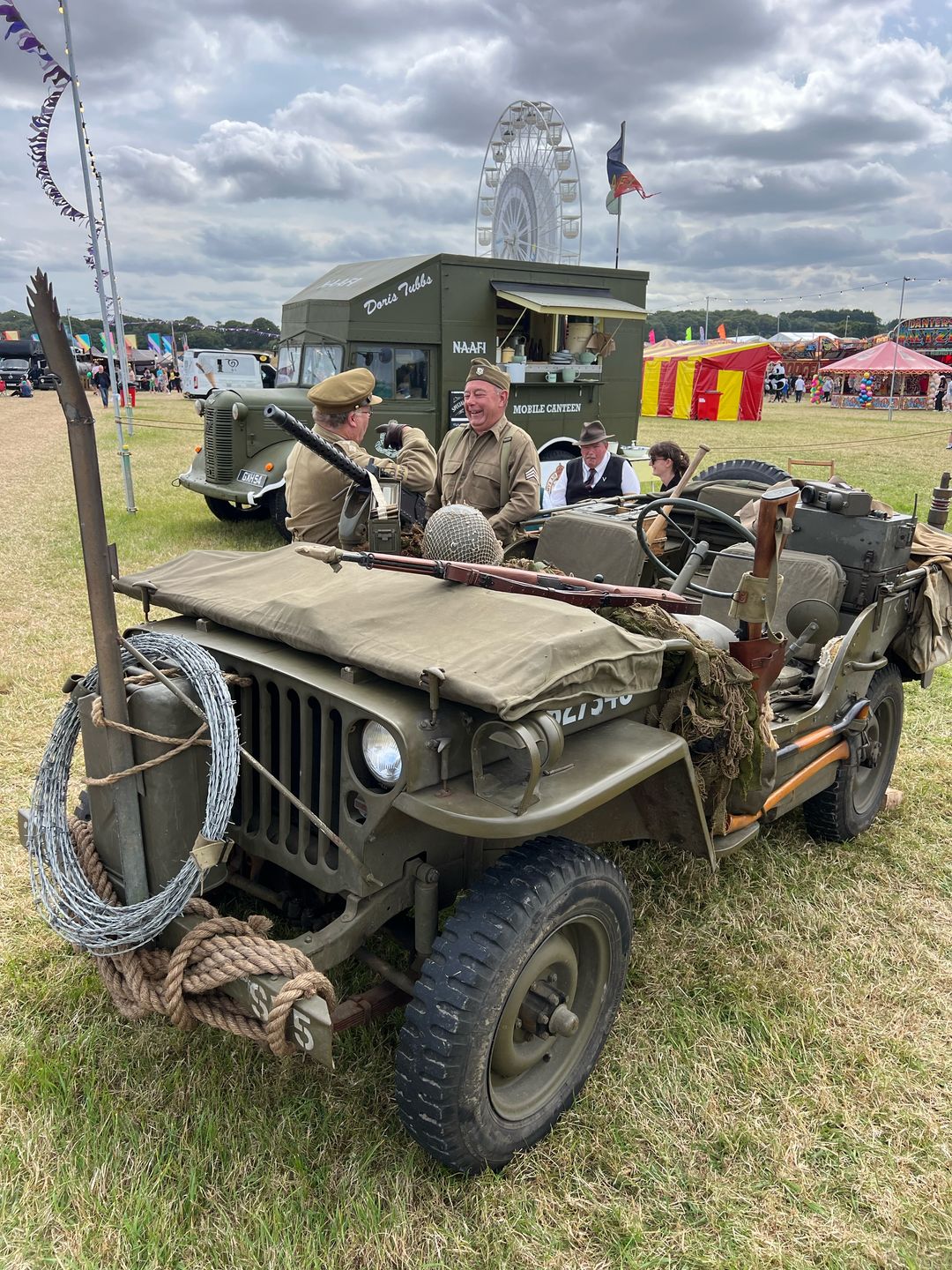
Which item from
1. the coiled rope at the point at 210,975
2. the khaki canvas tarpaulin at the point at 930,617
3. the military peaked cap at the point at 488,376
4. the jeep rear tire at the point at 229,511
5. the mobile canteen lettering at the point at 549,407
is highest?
the military peaked cap at the point at 488,376

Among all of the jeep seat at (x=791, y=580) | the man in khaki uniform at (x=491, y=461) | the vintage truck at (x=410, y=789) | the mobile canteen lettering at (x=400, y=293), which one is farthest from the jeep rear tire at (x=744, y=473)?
the mobile canteen lettering at (x=400, y=293)

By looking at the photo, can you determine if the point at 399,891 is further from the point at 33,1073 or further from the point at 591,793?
the point at 33,1073

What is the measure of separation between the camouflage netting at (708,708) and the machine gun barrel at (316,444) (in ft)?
3.72

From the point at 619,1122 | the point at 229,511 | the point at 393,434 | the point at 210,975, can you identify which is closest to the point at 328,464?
the point at 393,434

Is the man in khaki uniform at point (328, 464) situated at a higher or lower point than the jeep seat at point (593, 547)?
higher

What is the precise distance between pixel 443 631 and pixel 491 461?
3005 millimetres

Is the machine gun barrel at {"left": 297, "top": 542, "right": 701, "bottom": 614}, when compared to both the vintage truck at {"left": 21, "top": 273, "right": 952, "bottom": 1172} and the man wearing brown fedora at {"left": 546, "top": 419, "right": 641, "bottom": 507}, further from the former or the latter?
the man wearing brown fedora at {"left": 546, "top": 419, "right": 641, "bottom": 507}

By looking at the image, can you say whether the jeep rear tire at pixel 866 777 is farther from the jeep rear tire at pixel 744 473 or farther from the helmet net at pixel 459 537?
the helmet net at pixel 459 537

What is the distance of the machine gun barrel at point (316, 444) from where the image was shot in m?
2.80

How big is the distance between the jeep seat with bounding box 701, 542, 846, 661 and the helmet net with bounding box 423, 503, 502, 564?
1.39 meters

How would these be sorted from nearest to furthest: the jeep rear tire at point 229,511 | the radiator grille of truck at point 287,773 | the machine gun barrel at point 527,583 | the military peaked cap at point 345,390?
the radiator grille of truck at point 287,773
the machine gun barrel at point 527,583
the military peaked cap at point 345,390
the jeep rear tire at point 229,511

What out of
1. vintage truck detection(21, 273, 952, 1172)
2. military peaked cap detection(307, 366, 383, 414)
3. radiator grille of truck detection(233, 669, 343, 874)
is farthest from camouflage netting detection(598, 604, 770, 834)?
military peaked cap detection(307, 366, 383, 414)

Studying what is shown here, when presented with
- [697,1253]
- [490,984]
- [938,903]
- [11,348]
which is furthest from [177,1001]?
[11,348]

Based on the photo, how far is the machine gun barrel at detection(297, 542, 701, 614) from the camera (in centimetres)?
270
